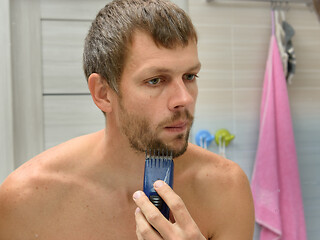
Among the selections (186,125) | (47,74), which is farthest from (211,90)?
(186,125)

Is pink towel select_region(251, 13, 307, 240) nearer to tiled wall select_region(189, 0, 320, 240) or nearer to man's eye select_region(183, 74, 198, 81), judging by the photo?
tiled wall select_region(189, 0, 320, 240)

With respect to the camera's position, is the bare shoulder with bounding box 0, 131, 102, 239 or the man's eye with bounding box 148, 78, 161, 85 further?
the bare shoulder with bounding box 0, 131, 102, 239

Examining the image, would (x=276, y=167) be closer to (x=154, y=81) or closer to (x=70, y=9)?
(x=154, y=81)

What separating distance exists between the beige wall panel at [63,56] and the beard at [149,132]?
2.39ft

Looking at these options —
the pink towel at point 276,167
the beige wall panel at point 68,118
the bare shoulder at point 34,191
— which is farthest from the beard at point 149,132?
the pink towel at point 276,167

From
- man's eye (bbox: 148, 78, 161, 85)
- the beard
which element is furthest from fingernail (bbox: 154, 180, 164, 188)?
man's eye (bbox: 148, 78, 161, 85)

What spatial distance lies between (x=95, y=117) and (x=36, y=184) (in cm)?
63

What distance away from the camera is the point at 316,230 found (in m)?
1.73

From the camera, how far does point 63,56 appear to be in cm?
153

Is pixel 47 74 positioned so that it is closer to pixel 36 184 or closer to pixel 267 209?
pixel 36 184

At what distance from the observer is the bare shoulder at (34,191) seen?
95cm

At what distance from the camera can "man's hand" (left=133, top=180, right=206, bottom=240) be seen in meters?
0.68

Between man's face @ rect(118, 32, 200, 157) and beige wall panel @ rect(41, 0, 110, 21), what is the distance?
2.65 feet

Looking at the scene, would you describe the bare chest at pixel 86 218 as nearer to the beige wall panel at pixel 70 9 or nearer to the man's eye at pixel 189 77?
the man's eye at pixel 189 77
